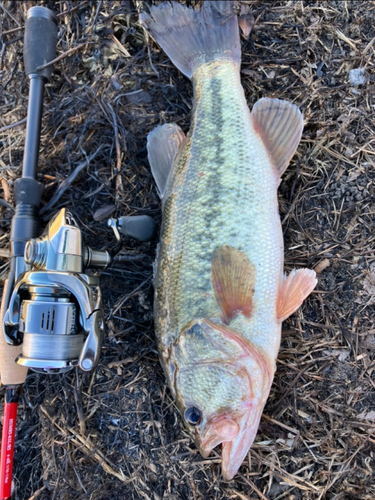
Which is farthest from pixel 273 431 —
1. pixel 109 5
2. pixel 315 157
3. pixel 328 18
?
pixel 109 5

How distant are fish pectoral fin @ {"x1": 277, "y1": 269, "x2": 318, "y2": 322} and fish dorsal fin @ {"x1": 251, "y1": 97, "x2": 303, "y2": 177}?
693mm

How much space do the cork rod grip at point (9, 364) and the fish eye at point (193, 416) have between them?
1.11m

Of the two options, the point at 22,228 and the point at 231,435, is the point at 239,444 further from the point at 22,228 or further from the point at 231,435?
the point at 22,228

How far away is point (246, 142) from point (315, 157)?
0.61 metres

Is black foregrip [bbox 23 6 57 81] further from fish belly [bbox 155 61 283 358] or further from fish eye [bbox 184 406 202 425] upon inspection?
fish eye [bbox 184 406 202 425]

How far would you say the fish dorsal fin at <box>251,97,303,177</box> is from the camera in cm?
254

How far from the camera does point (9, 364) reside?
239 centimetres

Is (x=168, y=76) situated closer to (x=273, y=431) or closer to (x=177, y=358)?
(x=177, y=358)

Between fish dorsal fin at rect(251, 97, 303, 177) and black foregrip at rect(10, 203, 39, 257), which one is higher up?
fish dorsal fin at rect(251, 97, 303, 177)

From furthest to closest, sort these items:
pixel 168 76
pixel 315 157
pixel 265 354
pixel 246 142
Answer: pixel 168 76, pixel 315 157, pixel 246 142, pixel 265 354

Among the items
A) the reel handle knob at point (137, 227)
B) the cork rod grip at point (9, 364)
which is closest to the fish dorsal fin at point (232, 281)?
the reel handle knob at point (137, 227)

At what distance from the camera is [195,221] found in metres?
2.36

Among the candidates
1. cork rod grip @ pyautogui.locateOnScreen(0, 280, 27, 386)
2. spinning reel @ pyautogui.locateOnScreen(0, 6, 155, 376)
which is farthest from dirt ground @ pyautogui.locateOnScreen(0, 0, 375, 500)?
spinning reel @ pyautogui.locateOnScreen(0, 6, 155, 376)

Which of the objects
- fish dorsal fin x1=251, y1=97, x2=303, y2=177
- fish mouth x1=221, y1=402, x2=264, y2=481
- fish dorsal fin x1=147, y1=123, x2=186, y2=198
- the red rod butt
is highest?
fish dorsal fin x1=251, y1=97, x2=303, y2=177
